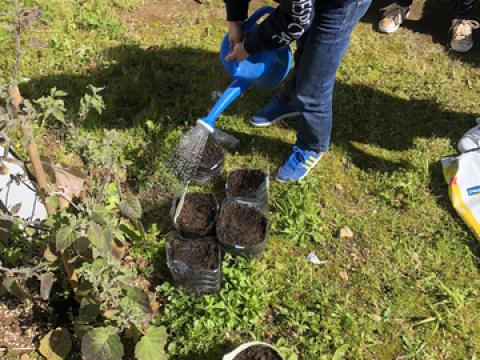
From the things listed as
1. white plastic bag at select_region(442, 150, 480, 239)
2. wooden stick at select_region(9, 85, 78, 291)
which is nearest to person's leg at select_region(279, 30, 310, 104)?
white plastic bag at select_region(442, 150, 480, 239)

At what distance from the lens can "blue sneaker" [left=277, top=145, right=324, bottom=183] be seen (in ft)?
9.23

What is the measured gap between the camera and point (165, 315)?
221cm

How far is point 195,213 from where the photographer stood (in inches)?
98.8

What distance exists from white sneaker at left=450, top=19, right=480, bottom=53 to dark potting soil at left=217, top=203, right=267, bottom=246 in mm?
2434

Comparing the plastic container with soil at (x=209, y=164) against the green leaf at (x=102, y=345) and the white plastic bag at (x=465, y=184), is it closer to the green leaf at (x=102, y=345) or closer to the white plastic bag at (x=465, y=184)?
the green leaf at (x=102, y=345)

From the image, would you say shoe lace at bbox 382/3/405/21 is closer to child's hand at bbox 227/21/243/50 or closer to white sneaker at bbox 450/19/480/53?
white sneaker at bbox 450/19/480/53

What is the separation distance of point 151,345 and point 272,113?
185cm

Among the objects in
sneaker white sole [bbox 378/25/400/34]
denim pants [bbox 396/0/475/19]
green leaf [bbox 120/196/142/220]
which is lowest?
sneaker white sole [bbox 378/25/400/34]

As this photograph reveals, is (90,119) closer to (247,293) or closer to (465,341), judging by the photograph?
(247,293)

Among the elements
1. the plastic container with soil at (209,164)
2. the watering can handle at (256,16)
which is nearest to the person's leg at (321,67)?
the watering can handle at (256,16)

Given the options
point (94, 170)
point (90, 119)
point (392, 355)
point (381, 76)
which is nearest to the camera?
point (94, 170)

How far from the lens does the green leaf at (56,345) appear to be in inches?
79.2

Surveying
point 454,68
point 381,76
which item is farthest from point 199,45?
point 454,68

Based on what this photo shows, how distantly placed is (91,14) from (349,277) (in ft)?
10.0
